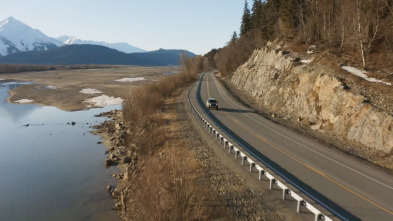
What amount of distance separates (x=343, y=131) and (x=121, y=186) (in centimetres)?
2132

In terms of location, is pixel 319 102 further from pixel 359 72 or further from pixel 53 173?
pixel 53 173

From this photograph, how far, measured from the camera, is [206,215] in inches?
500

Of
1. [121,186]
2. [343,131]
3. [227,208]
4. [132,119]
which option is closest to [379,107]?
[343,131]

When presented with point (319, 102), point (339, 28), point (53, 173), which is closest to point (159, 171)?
point (53, 173)

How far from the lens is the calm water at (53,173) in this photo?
18205 millimetres

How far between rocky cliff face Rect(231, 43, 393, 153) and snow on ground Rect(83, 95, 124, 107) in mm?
32868

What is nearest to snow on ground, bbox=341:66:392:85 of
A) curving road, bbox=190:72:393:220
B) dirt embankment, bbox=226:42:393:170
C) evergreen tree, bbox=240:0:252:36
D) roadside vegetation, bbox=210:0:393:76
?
dirt embankment, bbox=226:42:393:170

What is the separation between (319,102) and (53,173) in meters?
29.5

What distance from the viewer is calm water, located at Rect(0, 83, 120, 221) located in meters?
18.2

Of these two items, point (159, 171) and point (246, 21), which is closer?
point (159, 171)

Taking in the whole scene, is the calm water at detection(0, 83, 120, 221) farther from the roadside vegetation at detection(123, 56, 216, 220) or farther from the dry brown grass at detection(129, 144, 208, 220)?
the dry brown grass at detection(129, 144, 208, 220)

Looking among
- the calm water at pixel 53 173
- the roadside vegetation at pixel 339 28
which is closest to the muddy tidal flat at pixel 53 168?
A: the calm water at pixel 53 173

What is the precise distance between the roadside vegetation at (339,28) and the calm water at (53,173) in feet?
108

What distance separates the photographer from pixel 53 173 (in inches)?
957
